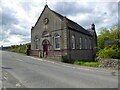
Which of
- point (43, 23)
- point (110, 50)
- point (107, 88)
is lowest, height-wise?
point (107, 88)

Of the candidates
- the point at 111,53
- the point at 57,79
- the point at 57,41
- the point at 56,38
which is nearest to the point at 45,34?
the point at 56,38

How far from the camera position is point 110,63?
2003 cm

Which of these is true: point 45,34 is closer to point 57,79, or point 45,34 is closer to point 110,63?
point 110,63

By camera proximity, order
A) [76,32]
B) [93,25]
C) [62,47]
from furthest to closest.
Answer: [93,25] < [76,32] < [62,47]

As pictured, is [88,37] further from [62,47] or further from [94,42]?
[62,47]

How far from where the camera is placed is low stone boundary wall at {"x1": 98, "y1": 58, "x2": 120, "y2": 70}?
63.0 feet

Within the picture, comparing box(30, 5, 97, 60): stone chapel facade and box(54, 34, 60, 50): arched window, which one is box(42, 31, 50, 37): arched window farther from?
box(54, 34, 60, 50): arched window

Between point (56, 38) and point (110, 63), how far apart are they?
16.0m

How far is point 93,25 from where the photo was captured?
179ft

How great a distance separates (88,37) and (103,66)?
2477cm

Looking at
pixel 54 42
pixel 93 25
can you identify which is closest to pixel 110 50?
pixel 54 42

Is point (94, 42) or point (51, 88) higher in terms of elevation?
point (94, 42)

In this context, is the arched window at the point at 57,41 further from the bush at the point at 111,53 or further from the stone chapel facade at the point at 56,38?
the bush at the point at 111,53

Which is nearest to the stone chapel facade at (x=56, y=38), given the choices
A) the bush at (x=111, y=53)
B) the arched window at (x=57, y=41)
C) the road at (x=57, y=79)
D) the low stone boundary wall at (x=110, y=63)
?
the arched window at (x=57, y=41)
